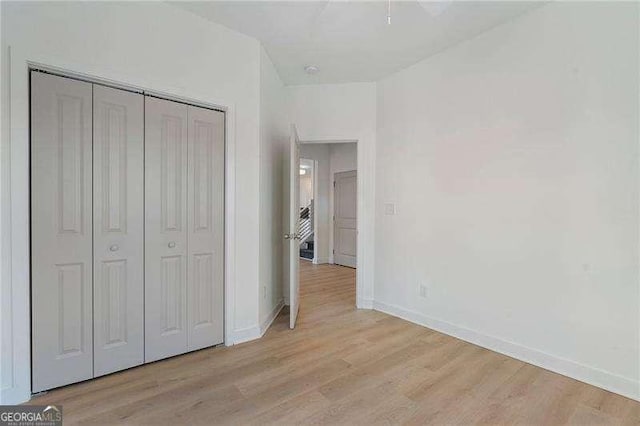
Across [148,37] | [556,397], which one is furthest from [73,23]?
[556,397]

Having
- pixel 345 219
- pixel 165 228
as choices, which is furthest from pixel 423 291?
pixel 345 219

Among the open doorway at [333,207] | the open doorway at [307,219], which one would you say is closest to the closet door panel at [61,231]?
the open doorway at [307,219]

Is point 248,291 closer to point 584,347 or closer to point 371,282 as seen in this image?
point 371,282

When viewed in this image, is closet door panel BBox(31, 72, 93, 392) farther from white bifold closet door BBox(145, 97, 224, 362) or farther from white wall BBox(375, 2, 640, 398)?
white wall BBox(375, 2, 640, 398)

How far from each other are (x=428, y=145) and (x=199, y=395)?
9.40ft

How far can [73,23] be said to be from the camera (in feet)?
6.34

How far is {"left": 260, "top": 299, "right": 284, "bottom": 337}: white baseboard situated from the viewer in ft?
9.54

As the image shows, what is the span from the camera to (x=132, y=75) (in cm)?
215

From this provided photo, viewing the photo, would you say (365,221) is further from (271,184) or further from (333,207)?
(333,207)

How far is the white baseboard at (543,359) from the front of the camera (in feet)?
6.48

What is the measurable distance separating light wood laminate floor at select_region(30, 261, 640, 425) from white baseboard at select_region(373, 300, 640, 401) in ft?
0.21

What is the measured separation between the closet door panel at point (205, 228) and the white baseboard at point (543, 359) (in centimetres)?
202

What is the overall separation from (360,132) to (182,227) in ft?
7.54

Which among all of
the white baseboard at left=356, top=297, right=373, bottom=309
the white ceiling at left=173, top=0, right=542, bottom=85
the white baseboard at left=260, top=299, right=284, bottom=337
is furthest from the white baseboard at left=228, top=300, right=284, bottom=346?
the white ceiling at left=173, top=0, right=542, bottom=85
